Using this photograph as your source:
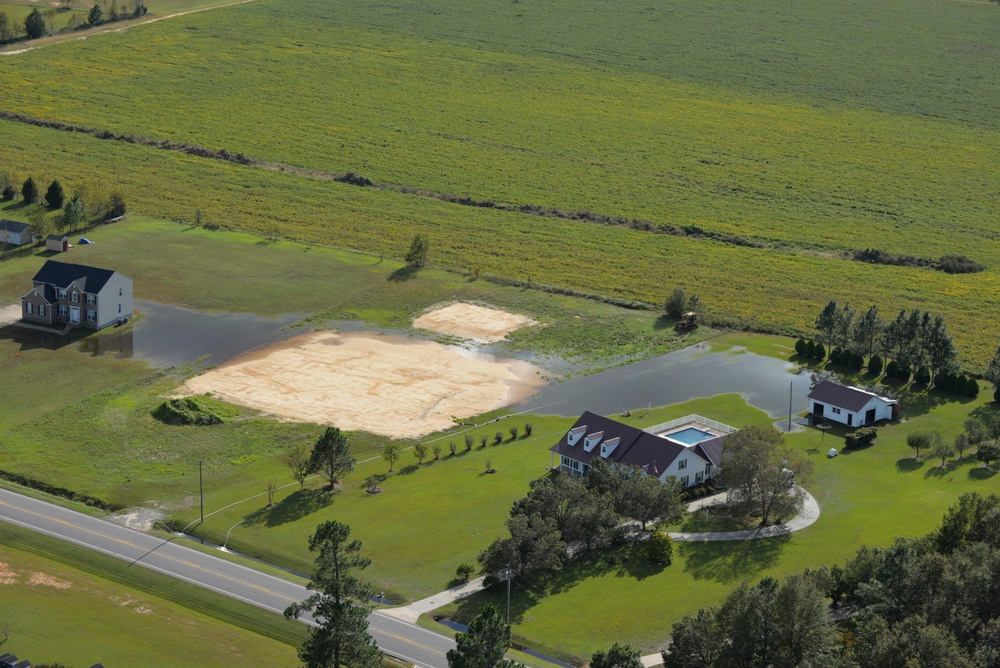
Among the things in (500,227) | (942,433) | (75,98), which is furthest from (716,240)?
(75,98)

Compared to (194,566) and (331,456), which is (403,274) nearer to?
(331,456)

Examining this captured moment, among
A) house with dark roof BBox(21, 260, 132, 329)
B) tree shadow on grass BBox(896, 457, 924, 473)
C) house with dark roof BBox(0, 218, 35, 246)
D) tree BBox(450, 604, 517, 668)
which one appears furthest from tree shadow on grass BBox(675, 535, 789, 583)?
house with dark roof BBox(0, 218, 35, 246)

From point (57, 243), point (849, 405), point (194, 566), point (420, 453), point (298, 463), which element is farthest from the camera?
point (57, 243)

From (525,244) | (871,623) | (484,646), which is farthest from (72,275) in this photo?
(871,623)

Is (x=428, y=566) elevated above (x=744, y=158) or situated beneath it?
situated beneath

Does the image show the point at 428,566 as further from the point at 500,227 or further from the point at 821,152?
the point at 821,152

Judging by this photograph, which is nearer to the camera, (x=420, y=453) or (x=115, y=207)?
(x=420, y=453)
